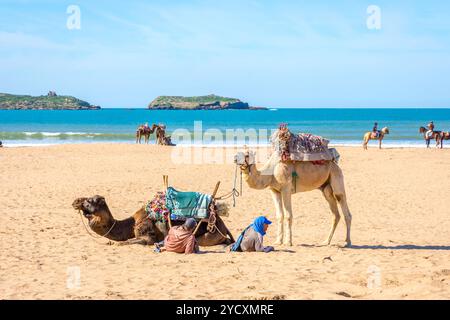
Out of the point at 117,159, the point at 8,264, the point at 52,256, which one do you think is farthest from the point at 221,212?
the point at 117,159

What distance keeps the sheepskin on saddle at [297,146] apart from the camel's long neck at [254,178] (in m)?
0.49

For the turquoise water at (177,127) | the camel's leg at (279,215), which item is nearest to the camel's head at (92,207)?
the camel's leg at (279,215)

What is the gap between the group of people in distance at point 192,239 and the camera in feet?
30.9

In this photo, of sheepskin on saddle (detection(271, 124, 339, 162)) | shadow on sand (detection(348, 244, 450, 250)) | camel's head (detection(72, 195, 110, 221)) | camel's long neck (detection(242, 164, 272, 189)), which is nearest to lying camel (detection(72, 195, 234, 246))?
camel's head (detection(72, 195, 110, 221))

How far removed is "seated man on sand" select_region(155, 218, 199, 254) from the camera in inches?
370

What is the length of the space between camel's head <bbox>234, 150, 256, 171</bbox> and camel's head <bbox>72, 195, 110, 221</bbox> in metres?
2.31

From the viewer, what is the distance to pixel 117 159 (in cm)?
2633

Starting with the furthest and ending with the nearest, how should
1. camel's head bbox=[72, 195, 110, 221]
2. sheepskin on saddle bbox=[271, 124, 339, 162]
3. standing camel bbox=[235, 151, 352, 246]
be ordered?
sheepskin on saddle bbox=[271, 124, 339, 162] < standing camel bbox=[235, 151, 352, 246] < camel's head bbox=[72, 195, 110, 221]

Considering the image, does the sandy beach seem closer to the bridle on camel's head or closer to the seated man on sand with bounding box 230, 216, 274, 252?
the seated man on sand with bounding box 230, 216, 274, 252

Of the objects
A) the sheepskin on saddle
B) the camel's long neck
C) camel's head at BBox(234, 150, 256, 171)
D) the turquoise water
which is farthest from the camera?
the turquoise water

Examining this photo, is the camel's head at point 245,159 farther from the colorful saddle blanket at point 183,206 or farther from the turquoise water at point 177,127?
the turquoise water at point 177,127
